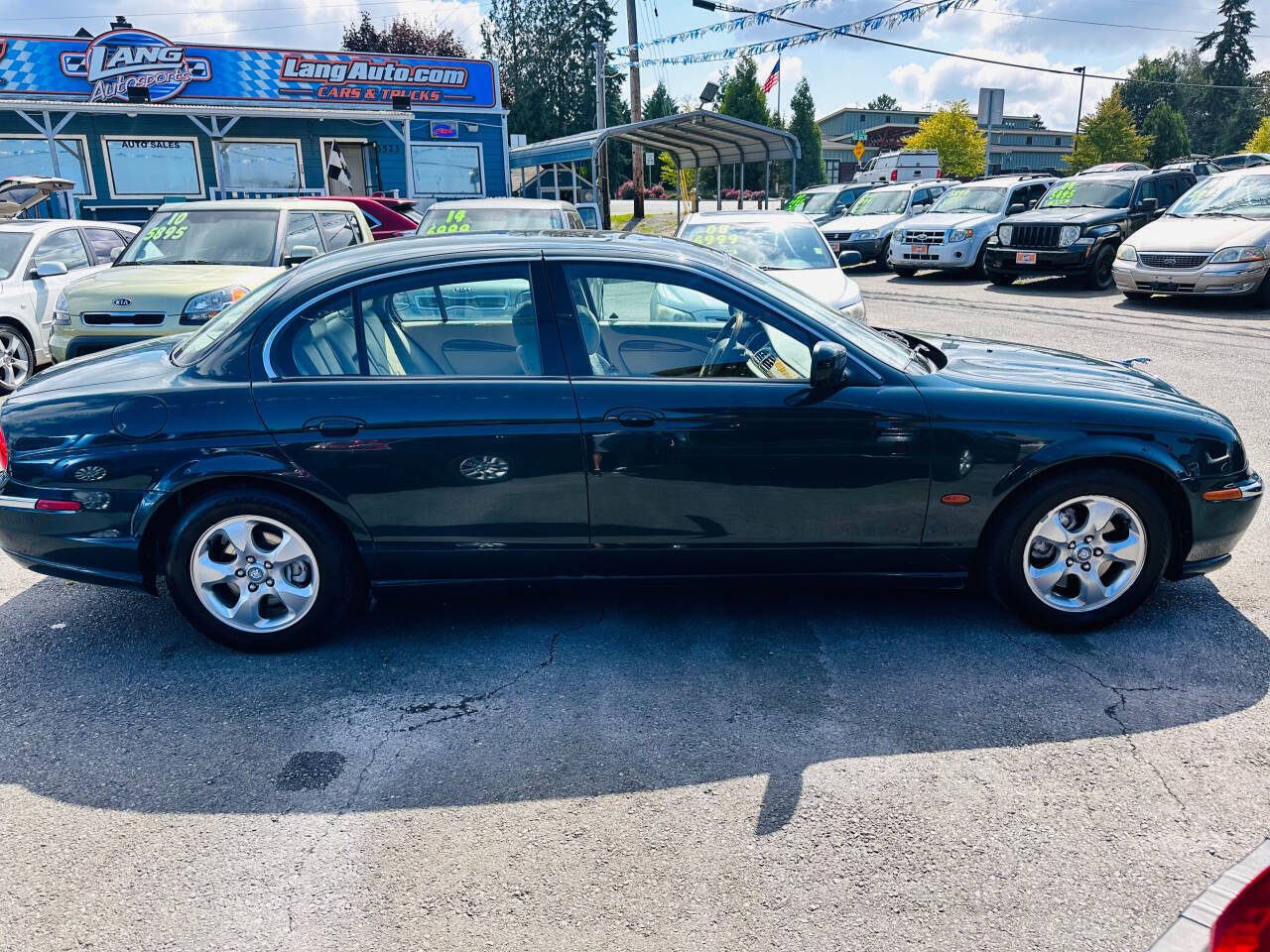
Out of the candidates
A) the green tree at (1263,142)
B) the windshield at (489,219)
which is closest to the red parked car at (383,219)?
the windshield at (489,219)

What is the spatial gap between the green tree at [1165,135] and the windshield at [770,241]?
6870 centimetres

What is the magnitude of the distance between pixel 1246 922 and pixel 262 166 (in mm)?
24241

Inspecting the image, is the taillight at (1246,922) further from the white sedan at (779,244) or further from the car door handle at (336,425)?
the white sedan at (779,244)

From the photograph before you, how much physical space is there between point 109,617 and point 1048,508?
405cm

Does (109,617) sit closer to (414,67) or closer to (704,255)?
(704,255)

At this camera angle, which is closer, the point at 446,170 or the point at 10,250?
the point at 10,250

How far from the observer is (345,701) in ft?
11.8

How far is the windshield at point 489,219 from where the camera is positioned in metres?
11.2

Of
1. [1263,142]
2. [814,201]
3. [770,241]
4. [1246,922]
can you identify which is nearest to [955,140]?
[1263,142]

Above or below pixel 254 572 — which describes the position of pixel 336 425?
above

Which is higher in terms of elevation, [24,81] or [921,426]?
[24,81]

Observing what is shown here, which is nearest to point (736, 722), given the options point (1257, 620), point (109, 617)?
point (1257, 620)

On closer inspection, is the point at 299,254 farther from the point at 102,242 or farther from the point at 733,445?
the point at 733,445

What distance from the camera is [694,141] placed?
23.8m
